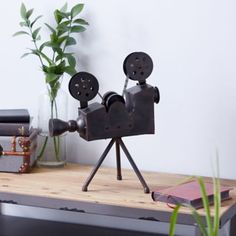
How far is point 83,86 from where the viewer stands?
167cm

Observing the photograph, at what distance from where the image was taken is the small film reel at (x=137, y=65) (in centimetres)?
169

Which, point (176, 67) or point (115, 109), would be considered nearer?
point (115, 109)

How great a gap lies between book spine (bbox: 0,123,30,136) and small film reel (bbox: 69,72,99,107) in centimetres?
32

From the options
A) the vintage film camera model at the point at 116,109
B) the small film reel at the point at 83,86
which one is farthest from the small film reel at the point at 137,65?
the small film reel at the point at 83,86

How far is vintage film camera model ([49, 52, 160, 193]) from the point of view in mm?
1670

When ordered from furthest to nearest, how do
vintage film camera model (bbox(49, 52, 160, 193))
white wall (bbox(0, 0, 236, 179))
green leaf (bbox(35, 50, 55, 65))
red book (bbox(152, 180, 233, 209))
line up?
green leaf (bbox(35, 50, 55, 65))
white wall (bbox(0, 0, 236, 179))
vintage film camera model (bbox(49, 52, 160, 193))
red book (bbox(152, 180, 233, 209))

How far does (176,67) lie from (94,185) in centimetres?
49

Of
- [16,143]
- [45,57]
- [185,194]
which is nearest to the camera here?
[185,194]

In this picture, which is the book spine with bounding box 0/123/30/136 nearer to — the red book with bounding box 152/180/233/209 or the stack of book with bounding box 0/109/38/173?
the stack of book with bounding box 0/109/38/173

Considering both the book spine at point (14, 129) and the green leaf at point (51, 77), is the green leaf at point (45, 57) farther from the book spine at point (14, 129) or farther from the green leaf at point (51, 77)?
the book spine at point (14, 129)

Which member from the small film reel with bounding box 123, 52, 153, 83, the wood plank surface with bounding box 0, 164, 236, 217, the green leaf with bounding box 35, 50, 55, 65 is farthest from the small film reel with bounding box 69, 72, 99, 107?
the green leaf with bounding box 35, 50, 55, 65

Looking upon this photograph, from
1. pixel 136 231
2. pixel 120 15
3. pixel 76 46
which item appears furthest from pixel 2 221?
pixel 120 15

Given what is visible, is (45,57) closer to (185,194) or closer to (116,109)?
(116,109)

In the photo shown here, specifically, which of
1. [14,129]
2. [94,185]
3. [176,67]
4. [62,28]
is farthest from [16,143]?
[176,67]
